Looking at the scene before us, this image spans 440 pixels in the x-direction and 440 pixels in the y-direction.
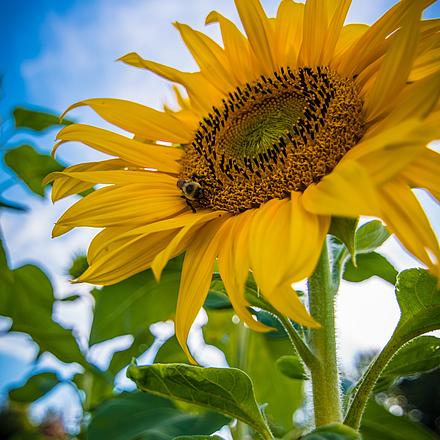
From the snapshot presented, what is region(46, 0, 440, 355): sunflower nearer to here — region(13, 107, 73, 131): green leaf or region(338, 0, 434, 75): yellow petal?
region(338, 0, 434, 75): yellow petal

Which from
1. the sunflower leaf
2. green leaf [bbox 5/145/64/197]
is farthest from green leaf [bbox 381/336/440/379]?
green leaf [bbox 5/145/64/197]

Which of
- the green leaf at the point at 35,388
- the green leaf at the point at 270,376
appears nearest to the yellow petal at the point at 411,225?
the green leaf at the point at 270,376

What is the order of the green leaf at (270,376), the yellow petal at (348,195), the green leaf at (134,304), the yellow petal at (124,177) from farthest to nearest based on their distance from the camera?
the green leaf at (270,376) < the green leaf at (134,304) < the yellow petal at (124,177) < the yellow petal at (348,195)

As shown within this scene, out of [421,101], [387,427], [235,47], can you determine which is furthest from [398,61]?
[387,427]

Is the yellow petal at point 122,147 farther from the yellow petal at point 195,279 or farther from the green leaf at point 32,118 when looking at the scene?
the green leaf at point 32,118

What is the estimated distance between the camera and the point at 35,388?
1.88 meters

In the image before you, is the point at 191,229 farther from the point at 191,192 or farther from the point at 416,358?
the point at 416,358

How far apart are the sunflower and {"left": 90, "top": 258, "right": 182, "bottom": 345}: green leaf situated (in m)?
0.30

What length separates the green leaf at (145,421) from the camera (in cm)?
104

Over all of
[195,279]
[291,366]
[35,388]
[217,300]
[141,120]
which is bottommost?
[35,388]

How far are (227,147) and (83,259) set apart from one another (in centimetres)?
115

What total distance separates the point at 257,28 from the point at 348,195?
555 mm

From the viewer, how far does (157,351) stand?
1571mm

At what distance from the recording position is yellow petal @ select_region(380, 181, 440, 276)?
71 centimetres
